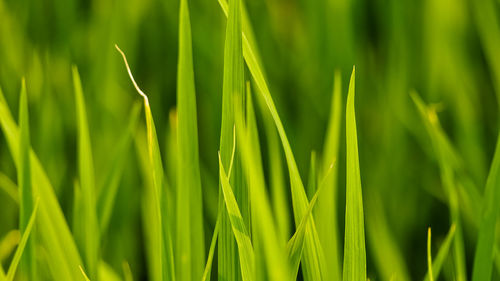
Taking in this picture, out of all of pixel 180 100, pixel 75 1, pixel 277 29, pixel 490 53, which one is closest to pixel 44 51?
pixel 75 1

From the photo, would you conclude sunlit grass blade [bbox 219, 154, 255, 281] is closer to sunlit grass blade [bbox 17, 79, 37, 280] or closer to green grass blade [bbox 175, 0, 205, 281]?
green grass blade [bbox 175, 0, 205, 281]

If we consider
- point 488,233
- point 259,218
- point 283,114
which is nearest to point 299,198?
point 259,218

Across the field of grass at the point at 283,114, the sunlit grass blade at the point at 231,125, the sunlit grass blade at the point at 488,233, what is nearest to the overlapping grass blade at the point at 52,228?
the field of grass at the point at 283,114

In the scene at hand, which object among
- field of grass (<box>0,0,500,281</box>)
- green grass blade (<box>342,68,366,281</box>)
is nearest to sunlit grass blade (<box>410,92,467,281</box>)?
field of grass (<box>0,0,500,281</box>)

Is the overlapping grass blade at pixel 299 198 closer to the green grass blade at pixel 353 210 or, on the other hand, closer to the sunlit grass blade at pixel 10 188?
the green grass blade at pixel 353 210

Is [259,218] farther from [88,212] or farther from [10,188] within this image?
[10,188]
